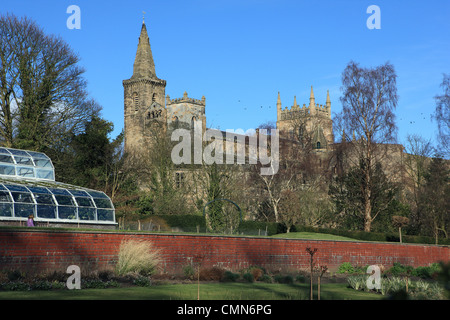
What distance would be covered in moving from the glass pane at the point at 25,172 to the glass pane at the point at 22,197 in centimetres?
449

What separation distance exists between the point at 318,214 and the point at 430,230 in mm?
9941

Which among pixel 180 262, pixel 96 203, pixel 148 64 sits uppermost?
pixel 148 64

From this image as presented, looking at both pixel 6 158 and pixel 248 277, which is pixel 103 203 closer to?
pixel 6 158

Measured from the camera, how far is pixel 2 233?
17.5 metres

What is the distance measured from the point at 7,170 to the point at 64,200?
4.35 meters

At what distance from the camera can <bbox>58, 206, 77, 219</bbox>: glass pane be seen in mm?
25828

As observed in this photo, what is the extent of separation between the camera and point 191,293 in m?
15.3

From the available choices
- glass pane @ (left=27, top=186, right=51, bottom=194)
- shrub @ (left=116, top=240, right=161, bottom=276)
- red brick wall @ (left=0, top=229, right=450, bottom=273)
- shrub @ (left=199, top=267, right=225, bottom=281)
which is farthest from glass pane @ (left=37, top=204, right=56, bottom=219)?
shrub @ (left=199, top=267, right=225, bottom=281)

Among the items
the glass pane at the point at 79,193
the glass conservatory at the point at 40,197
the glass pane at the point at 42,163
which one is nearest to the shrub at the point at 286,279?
the glass conservatory at the point at 40,197

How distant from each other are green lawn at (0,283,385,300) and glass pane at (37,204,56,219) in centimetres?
971

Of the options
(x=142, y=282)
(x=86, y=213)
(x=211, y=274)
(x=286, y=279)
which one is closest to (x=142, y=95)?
(x=86, y=213)

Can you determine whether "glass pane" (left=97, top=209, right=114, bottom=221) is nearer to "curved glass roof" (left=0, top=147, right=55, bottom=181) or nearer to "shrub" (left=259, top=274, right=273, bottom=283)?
"curved glass roof" (left=0, top=147, right=55, bottom=181)
